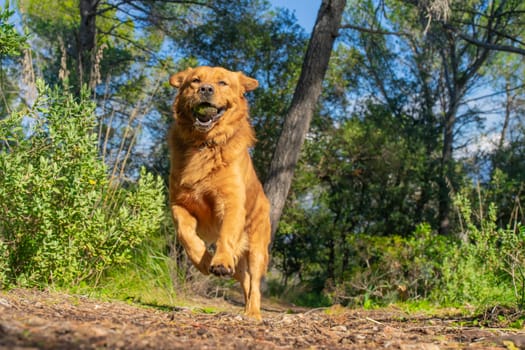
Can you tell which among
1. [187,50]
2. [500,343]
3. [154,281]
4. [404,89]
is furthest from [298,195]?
[500,343]

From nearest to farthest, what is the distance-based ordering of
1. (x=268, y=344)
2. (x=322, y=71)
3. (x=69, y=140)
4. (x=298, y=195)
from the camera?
(x=268, y=344)
(x=69, y=140)
(x=322, y=71)
(x=298, y=195)

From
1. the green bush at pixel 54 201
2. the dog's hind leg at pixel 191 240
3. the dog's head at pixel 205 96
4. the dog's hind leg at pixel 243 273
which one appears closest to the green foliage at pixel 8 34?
the green bush at pixel 54 201

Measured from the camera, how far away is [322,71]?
9.27 metres

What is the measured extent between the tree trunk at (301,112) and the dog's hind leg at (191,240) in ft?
13.9

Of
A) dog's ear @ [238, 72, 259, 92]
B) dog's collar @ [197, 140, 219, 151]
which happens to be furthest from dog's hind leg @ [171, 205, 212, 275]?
dog's ear @ [238, 72, 259, 92]

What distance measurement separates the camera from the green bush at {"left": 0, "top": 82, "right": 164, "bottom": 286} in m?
4.62

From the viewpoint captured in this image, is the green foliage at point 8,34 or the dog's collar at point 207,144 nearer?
the green foliage at point 8,34

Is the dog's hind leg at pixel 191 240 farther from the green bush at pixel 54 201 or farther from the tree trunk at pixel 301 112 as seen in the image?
the tree trunk at pixel 301 112

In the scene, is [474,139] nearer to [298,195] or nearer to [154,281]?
[298,195]

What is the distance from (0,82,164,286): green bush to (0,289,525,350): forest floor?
16.0 inches

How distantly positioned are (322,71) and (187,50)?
6239 millimetres

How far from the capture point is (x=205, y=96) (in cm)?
496

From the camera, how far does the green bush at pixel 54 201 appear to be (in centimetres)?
462

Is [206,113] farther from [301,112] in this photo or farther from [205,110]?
[301,112]
